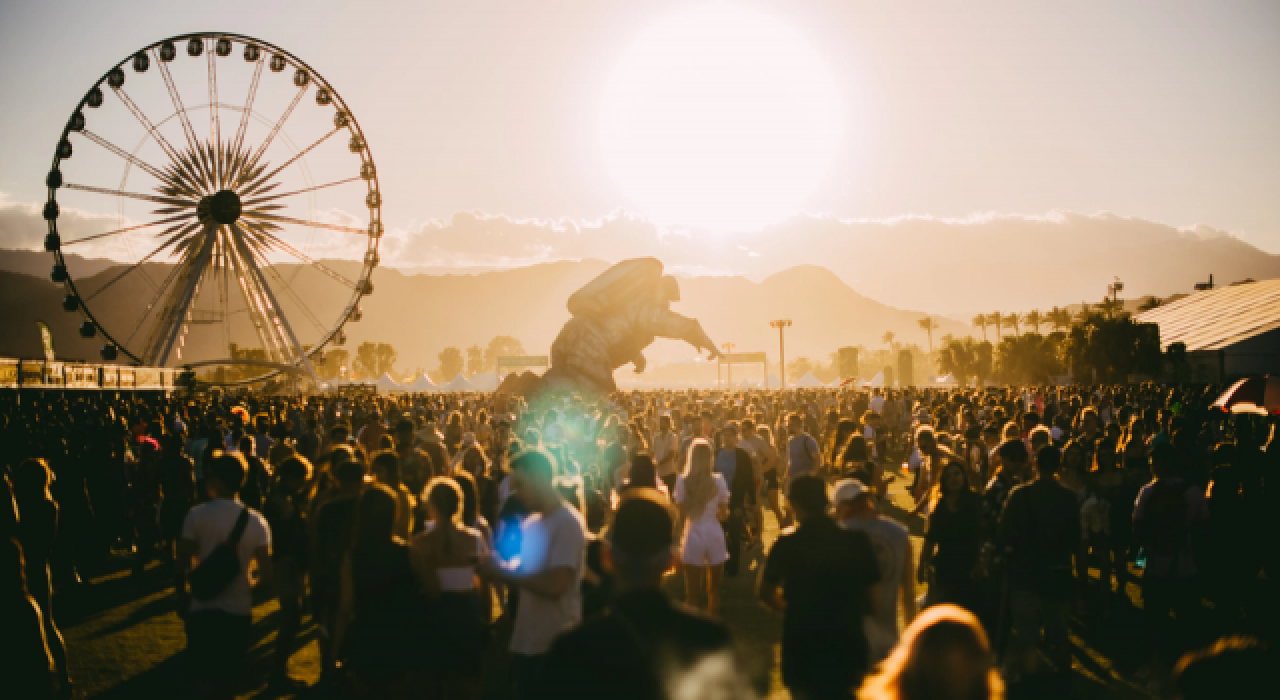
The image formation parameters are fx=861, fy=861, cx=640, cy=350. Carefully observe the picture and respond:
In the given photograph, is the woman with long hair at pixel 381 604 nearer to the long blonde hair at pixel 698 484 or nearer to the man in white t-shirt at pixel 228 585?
the man in white t-shirt at pixel 228 585

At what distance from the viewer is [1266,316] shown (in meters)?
69.8

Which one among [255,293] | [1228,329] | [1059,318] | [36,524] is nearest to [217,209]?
[255,293]

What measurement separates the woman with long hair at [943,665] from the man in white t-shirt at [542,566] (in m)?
2.27

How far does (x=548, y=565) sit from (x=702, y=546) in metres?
3.50

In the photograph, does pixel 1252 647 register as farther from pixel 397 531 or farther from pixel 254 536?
pixel 254 536

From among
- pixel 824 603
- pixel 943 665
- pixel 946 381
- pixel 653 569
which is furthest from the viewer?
pixel 946 381

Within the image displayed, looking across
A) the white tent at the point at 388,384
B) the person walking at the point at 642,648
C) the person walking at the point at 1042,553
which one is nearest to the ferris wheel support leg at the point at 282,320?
the white tent at the point at 388,384

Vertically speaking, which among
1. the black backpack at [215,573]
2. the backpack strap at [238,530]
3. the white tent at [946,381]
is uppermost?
the white tent at [946,381]

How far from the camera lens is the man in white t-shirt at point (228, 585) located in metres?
5.16

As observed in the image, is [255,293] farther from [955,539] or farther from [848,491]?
[848,491]

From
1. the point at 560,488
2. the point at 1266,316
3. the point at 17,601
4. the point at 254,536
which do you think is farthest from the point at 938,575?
the point at 1266,316

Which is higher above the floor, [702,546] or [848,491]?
[848,491]

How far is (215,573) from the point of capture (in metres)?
5.14

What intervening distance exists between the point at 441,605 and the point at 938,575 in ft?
11.8
